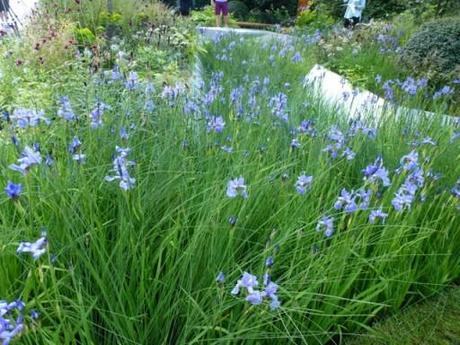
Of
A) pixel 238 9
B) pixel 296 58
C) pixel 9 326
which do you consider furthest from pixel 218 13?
pixel 9 326

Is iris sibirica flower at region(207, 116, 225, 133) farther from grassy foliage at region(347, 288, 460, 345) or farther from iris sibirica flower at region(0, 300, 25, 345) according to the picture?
iris sibirica flower at region(0, 300, 25, 345)

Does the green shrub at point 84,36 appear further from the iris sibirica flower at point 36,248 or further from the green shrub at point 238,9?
the green shrub at point 238,9

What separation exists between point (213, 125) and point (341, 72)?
4457mm

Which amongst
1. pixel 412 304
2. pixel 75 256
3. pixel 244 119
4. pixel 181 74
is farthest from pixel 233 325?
pixel 181 74

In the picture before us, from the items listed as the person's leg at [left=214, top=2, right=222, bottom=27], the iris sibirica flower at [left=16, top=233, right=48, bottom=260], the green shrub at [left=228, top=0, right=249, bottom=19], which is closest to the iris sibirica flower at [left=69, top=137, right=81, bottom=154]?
the iris sibirica flower at [left=16, top=233, right=48, bottom=260]

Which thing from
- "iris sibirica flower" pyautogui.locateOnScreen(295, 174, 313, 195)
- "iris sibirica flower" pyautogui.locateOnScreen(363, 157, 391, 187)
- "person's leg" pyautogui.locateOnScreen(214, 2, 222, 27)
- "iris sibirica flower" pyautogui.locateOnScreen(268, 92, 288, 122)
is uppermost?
"iris sibirica flower" pyautogui.locateOnScreen(363, 157, 391, 187)

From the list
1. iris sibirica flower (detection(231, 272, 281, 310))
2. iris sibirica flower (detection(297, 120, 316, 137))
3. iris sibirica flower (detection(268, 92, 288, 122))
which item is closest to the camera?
iris sibirica flower (detection(231, 272, 281, 310))

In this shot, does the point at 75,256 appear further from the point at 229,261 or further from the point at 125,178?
the point at 229,261

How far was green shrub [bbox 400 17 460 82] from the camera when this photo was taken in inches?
209

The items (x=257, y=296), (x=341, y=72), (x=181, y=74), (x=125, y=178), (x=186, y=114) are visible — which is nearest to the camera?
(x=257, y=296)

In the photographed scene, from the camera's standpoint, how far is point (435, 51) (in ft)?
17.3

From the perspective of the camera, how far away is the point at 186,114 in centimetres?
269

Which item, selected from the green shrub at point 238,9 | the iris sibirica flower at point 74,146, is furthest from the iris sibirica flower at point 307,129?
A: the green shrub at point 238,9

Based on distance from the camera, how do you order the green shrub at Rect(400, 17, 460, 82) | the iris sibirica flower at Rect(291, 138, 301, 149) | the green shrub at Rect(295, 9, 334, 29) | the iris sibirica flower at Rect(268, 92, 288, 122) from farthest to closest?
the green shrub at Rect(295, 9, 334, 29) → the green shrub at Rect(400, 17, 460, 82) → the iris sibirica flower at Rect(268, 92, 288, 122) → the iris sibirica flower at Rect(291, 138, 301, 149)
